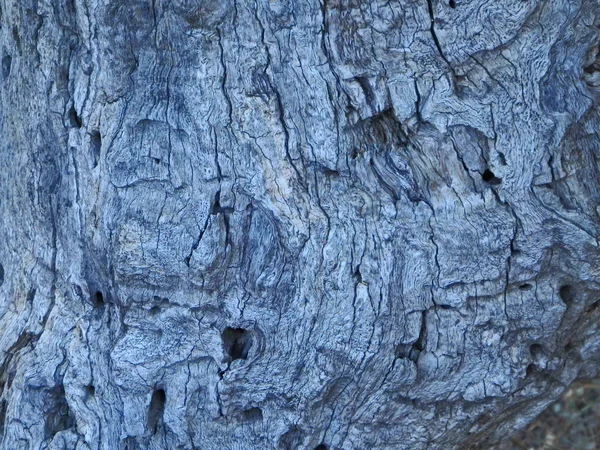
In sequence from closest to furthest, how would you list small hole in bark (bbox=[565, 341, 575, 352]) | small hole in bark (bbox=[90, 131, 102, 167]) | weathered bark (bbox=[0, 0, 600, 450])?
weathered bark (bbox=[0, 0, 600, 450]), small hole in bark (bbox=[90, 131, 102, 167]), small hole in bark (bbox=[565, 341, 575, 352])

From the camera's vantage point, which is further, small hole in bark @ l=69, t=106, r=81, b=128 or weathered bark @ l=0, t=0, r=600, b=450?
small hole in bark @ l=69, t=106, r=81, b=128

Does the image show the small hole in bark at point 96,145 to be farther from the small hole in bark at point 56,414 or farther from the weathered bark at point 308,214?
the small hole in bark at point 56,414

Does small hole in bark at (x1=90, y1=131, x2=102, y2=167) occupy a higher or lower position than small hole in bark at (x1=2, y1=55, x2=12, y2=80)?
lower

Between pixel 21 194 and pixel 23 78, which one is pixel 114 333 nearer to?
pixel 21 194

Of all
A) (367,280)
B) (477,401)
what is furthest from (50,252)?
(477,401)

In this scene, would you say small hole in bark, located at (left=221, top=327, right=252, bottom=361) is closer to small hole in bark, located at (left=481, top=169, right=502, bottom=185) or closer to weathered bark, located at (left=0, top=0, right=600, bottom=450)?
weathered bark, located at (left=0, top=0, right=600, bottom=450)

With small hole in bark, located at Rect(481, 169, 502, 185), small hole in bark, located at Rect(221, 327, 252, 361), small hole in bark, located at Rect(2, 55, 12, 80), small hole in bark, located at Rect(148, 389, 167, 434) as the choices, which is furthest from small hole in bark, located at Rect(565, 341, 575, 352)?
small hole in bark, located at Rect(2, 55, 12, 80)

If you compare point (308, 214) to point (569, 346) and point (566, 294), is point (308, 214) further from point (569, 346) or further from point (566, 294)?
point (569, 346)
